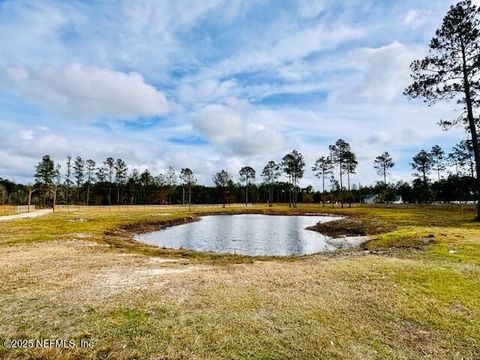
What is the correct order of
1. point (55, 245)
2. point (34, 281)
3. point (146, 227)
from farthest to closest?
point (146, 227), point (55, 245), point (34, 281)

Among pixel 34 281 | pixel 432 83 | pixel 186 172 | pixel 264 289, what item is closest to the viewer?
pixel 264 289

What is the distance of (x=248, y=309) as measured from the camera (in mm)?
7738

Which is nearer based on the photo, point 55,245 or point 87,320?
point 87,320

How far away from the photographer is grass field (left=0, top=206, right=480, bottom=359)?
5977 mm

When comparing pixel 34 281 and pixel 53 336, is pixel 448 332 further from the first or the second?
pixel 34 281

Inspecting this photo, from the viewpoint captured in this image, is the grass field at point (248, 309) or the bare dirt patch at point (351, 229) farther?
the bare dirt patch at point (351, 229)

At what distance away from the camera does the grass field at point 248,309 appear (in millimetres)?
5977

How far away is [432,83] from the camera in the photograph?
28.5 metres

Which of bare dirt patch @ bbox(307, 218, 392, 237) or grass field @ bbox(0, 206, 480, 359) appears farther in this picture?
bare dirt patch @ bbox(307, 218, 392, 237)

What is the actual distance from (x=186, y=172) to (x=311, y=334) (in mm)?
105643

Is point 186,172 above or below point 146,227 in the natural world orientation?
above

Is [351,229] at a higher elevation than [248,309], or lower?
lower

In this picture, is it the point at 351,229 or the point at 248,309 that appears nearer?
the point at 248,309

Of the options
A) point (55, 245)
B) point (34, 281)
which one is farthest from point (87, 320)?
point (55, 245)
